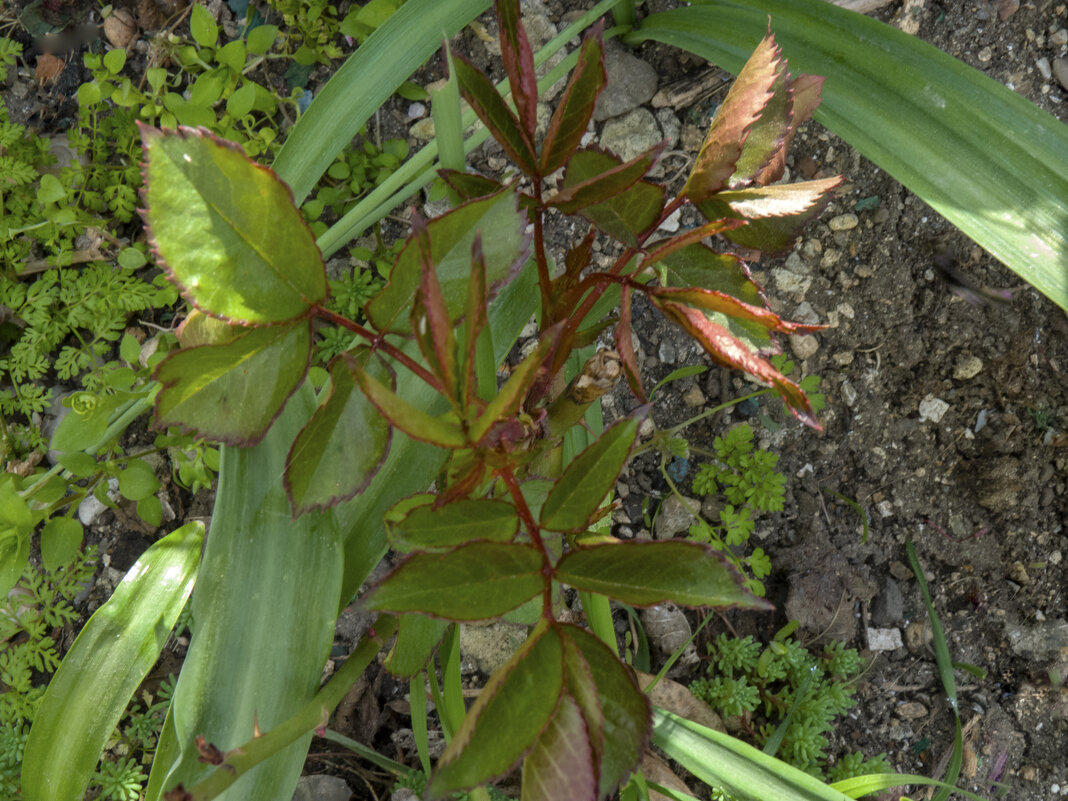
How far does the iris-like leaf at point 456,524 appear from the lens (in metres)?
0.55

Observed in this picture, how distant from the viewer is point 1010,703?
51.3 inches

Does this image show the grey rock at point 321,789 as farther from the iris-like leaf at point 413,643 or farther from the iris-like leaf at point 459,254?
the iris-like leaf at point 459,254

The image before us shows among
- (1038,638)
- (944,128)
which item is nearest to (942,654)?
(1038,638)

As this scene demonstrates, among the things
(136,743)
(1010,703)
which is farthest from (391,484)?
(1010,703)

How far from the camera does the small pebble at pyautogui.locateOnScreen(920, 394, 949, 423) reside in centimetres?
133

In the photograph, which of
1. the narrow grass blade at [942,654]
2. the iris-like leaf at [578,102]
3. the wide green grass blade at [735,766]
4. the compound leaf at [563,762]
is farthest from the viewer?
the narrow grass blade at [942,654]

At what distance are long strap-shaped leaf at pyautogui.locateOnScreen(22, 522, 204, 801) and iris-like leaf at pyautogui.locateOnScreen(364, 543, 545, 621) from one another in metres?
0.63

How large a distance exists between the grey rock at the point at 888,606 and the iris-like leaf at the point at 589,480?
961 mm

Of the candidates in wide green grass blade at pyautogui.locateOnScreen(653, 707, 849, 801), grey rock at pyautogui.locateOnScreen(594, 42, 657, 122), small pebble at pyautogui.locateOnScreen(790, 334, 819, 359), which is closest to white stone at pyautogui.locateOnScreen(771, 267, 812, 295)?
small pebble at pyautogui.locateOnScreen(790, 334, 819, 359)

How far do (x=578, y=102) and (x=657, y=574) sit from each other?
0.36 metres

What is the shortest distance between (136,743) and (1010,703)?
1499mm

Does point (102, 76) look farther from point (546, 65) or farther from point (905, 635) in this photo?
point (905, 635)

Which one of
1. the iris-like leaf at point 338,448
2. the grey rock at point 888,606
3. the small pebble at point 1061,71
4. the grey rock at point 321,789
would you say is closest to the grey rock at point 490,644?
the grey rock at point 321,789

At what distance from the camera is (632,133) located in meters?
1.37
